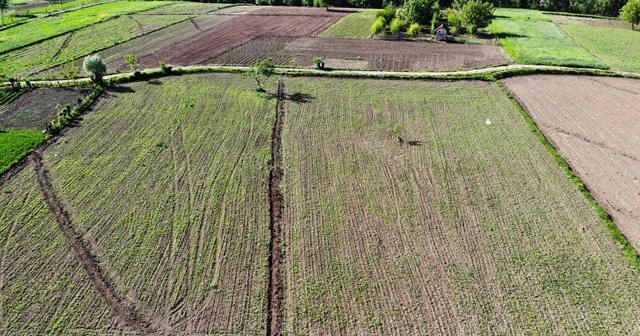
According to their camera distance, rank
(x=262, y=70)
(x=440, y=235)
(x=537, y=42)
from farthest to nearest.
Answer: (x=537, y=42) → (x=262, y=70) → (x=440, y=235)

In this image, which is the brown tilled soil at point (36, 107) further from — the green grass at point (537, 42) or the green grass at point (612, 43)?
the green grass at point (612, 43)

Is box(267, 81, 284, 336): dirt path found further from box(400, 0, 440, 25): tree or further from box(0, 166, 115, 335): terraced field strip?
box(400, 0, 440, 25): tree

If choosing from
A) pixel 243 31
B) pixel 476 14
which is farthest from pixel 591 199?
pixel 243 31

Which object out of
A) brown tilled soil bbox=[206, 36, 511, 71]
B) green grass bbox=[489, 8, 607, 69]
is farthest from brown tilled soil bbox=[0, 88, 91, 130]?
green grass bbox=[489, 8, 607, 69]

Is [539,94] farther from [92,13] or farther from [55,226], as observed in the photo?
[92,13]

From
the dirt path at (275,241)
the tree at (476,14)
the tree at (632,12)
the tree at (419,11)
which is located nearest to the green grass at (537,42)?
the tree at (476,14)

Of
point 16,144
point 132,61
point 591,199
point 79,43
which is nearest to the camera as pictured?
point 591,199

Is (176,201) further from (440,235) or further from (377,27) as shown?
(377,27)
